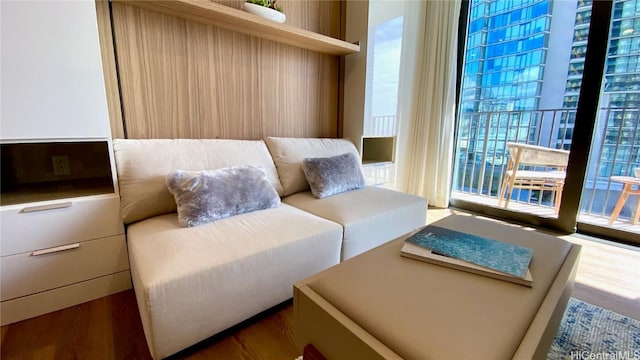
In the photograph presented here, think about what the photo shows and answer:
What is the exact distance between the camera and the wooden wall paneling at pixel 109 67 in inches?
60.4

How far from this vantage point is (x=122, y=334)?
3.99ft

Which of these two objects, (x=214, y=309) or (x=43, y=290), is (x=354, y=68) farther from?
(x=43, y=290)

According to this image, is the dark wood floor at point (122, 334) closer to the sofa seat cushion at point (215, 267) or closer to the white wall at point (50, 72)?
the sofa seat cushion at point (215, 267)

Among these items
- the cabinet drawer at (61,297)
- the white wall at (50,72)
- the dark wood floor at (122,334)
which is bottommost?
the dark wood floor at (122,334)

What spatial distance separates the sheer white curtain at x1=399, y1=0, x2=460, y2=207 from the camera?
9.12 ft

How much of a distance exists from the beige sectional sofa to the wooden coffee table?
372 mm

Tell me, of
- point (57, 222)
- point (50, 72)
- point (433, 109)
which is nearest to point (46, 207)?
point (57, 222)

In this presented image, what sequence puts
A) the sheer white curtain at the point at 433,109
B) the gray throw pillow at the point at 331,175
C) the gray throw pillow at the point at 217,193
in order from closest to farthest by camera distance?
the gray throw pillow at the point at 217,193
the gray throw pillow at the point at 331,175
the sheer white curtain at the point at 433,109

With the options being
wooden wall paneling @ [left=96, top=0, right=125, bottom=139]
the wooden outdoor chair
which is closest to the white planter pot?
wooden wall paneling @ [left=96, top=0, right=125, bottom=139]

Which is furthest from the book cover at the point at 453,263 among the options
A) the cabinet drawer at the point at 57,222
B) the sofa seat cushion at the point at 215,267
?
the cabinet drawer at the point at 57,222

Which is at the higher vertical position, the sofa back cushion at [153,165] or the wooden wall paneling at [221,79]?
the wooden wall paneling at [221,79]

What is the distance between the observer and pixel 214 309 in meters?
1.10

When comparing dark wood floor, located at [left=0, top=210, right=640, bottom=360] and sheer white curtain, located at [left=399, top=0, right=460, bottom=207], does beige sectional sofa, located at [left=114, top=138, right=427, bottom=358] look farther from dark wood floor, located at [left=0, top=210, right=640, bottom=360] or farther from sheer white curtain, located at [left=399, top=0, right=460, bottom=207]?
sheer white curtain, located at [left=399, top=0, right=460, bottom=207]

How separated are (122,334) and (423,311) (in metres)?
1.25
